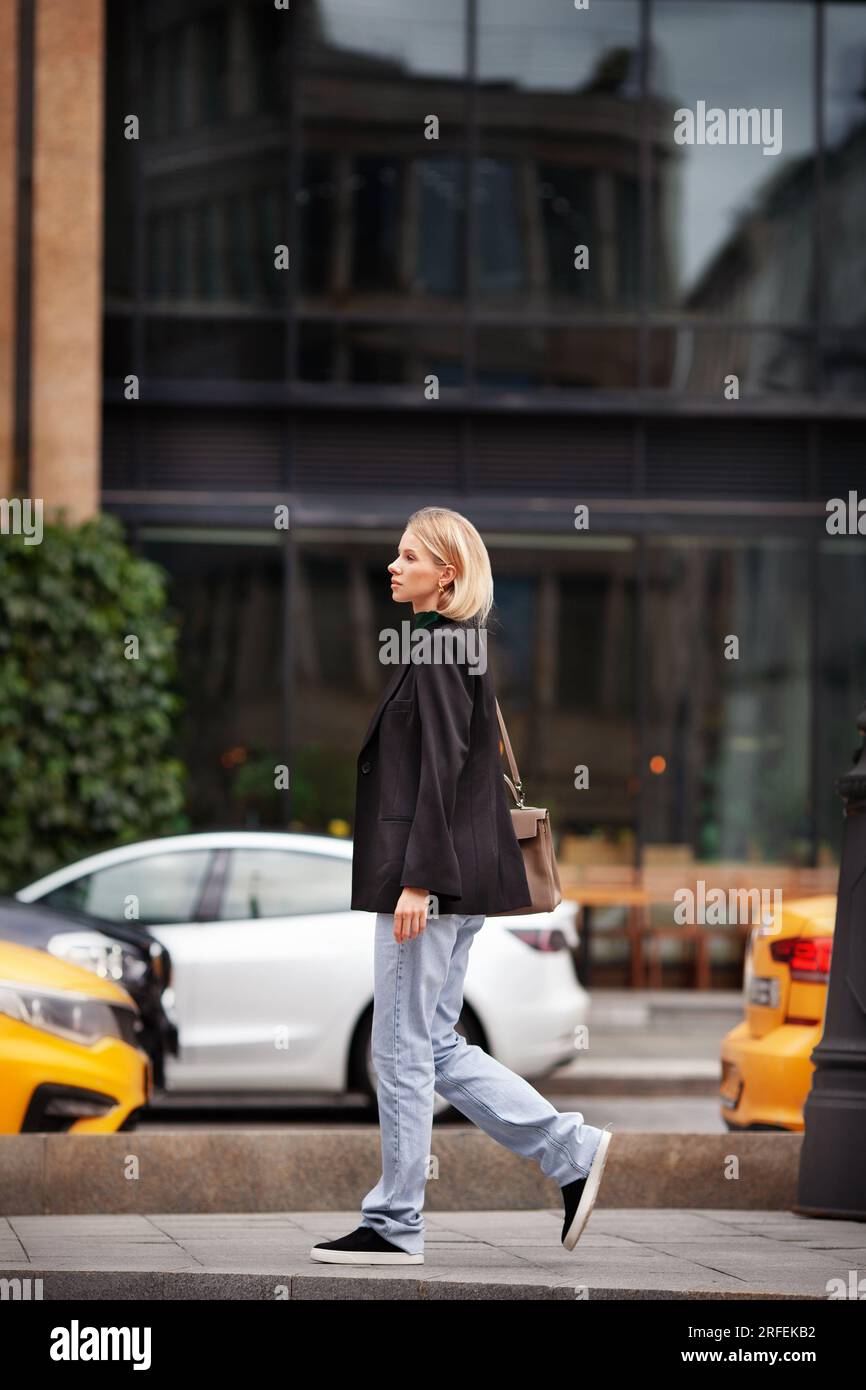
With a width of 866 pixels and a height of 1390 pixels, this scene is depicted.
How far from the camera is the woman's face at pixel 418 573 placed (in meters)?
5.75

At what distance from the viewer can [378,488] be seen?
58.8 feet

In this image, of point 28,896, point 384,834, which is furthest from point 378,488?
point 384,834

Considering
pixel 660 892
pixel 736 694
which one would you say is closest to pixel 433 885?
pixel 660 892

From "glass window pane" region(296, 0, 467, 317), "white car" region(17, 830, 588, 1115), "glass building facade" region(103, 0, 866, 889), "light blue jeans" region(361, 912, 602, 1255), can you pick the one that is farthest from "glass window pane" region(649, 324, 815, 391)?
"light blue jeans" region(361, 912, 602, 1255)

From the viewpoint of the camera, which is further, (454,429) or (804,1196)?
(454,429)

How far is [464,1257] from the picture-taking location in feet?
19.3

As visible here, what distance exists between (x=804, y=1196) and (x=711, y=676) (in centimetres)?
1146

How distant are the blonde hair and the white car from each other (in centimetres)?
526

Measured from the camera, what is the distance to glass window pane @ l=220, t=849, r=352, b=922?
11.1m

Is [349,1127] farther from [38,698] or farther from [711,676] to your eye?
[711,676]

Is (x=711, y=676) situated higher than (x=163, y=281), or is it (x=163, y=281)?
(x=163, y=281)

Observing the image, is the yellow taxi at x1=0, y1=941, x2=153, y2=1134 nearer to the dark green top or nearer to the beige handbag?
the beige handbag

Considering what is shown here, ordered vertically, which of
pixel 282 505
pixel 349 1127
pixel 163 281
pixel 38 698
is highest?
pixel 163 281

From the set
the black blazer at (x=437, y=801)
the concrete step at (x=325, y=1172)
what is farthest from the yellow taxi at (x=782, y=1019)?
the black blazer at (x=437, y=801)
